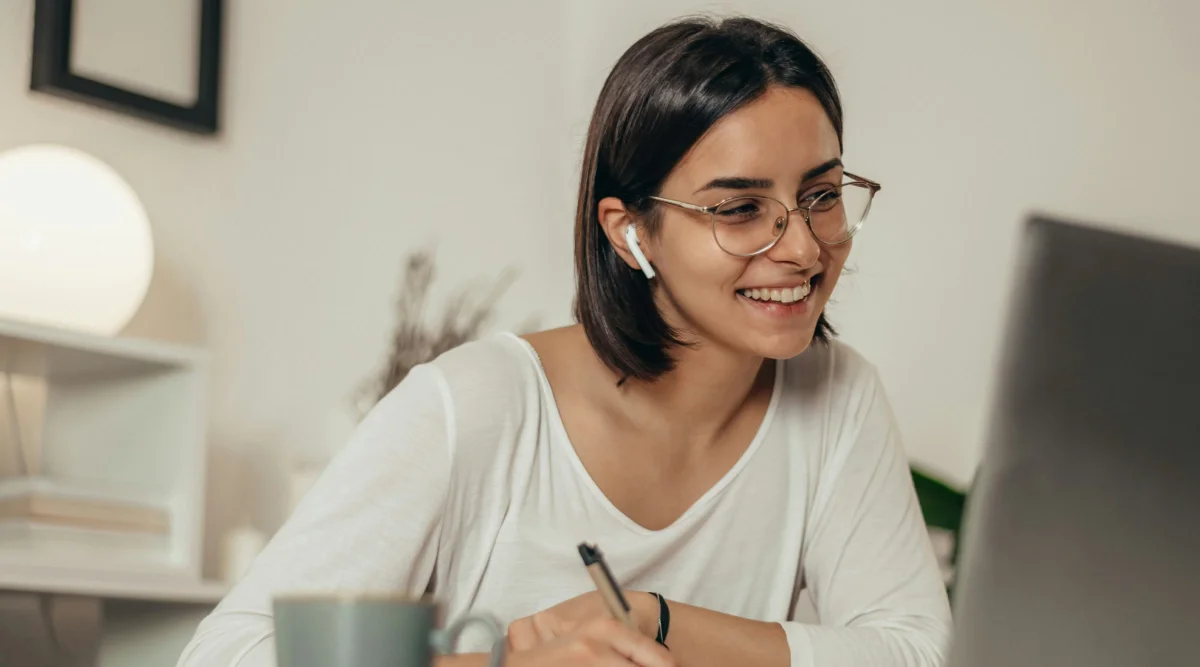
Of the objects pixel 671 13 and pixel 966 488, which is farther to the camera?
pixel 671 13

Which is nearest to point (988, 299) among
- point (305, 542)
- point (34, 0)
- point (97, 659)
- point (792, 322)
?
point (792, 322)

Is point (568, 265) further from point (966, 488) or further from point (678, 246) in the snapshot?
point (678, 246)

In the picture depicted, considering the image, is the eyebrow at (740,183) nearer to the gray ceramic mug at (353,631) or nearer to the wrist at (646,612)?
the wrist at (646,612)

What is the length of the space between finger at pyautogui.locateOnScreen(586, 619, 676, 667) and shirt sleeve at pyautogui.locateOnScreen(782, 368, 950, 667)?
1.05 ft

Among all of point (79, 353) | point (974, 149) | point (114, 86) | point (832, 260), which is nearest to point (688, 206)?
point (832, 260)

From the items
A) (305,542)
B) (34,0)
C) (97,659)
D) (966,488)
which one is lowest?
(97,659)

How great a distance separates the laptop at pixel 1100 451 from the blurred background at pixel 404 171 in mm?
1485

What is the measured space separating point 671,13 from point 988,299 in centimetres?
103

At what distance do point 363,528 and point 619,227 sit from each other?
0.44 meters

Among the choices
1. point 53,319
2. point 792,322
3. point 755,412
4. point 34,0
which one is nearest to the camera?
point 792,322

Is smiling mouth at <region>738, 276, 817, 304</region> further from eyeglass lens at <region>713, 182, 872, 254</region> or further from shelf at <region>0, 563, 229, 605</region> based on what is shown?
shelf at <region>0, 563, 229, 605</region>

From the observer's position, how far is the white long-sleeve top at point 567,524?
3.31ft

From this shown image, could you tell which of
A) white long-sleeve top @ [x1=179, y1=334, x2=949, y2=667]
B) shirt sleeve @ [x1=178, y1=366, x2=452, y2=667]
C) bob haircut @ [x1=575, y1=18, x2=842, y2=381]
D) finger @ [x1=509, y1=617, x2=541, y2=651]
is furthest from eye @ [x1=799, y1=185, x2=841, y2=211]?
finger @ [x1=509, y1=617, x2=541, y2=651]

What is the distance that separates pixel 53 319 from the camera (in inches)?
67.5
